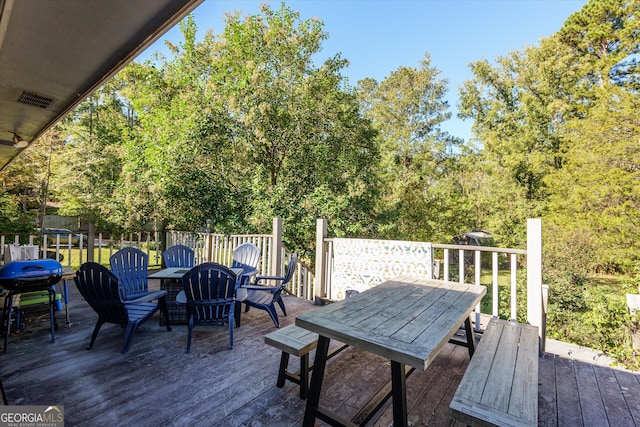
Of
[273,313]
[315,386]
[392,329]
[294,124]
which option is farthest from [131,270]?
[294,124]

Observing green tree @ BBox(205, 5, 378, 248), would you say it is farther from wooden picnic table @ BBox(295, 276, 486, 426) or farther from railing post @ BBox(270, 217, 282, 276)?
wooden picnic table @ BBox(295, 276, 486, 426)

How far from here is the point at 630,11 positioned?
34.6 feet

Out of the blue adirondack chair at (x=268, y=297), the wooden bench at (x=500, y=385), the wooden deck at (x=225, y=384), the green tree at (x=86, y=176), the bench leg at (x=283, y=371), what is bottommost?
the wooden deck at (x=225, y=384)

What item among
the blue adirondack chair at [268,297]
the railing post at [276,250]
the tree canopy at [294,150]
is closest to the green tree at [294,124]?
the tree canopy at [294,150]

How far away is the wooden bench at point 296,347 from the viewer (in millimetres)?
2068

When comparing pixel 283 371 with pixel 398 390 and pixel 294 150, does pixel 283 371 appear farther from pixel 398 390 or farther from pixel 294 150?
pixel 294 150

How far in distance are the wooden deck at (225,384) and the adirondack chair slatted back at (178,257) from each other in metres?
1.55

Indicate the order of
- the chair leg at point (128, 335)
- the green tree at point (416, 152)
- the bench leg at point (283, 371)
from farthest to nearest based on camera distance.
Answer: the green tree at point (416, 152) < the chair leg at point (128, 335) < the bench leg at point (283, 371)

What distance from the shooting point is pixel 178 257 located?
477cm

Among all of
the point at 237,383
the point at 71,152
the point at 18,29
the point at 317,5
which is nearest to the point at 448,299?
the point at 237,383

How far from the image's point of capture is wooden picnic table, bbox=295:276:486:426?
4.97 ft

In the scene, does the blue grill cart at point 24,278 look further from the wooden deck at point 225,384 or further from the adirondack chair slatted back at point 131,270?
the adirondack chair slatted back at point 131,270

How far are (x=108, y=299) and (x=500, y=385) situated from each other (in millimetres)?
3386

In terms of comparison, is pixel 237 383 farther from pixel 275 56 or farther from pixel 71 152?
pixel 275 56
